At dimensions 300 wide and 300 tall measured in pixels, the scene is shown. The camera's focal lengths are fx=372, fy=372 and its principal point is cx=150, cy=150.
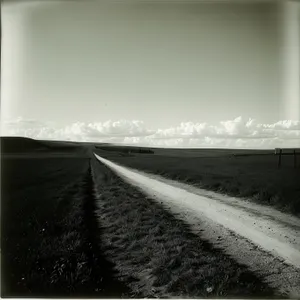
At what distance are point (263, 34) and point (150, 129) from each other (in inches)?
51.2

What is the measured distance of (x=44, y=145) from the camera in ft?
10.7

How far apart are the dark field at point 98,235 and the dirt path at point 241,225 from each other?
0.08m

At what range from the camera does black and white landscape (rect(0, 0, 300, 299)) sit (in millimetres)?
3191

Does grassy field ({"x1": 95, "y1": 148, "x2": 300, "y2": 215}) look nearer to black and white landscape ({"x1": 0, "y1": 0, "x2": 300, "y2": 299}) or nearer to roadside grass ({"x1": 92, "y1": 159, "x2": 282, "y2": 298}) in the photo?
black and white landscape ({"x1": 0, "y1": 0, "x2": 300, "y2": 299})

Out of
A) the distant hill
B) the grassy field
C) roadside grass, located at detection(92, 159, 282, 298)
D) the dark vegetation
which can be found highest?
the distant hill

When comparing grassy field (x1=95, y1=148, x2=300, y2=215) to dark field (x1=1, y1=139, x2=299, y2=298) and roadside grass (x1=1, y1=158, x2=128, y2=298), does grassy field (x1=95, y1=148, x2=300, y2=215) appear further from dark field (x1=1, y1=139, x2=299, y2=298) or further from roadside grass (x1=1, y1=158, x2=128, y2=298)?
roadside grass (x1=1, y1=158, x2=128, y2=298)

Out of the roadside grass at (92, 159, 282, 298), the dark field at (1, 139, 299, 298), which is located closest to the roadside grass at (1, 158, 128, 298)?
the dark field at (1, 139, 299, 298)

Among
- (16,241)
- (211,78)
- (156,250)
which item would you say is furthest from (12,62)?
(156,250)

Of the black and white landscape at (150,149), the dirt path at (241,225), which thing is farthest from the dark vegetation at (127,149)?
the dirt path at (241,225)

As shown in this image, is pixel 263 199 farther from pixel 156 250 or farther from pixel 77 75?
pixel 77 75

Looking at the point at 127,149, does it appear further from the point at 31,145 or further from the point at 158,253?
the point at 158,253

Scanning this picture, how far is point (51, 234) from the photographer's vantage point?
126 inches

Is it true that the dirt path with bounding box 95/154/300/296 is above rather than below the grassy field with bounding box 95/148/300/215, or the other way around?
below

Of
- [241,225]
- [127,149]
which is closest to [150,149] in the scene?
[127,149]
